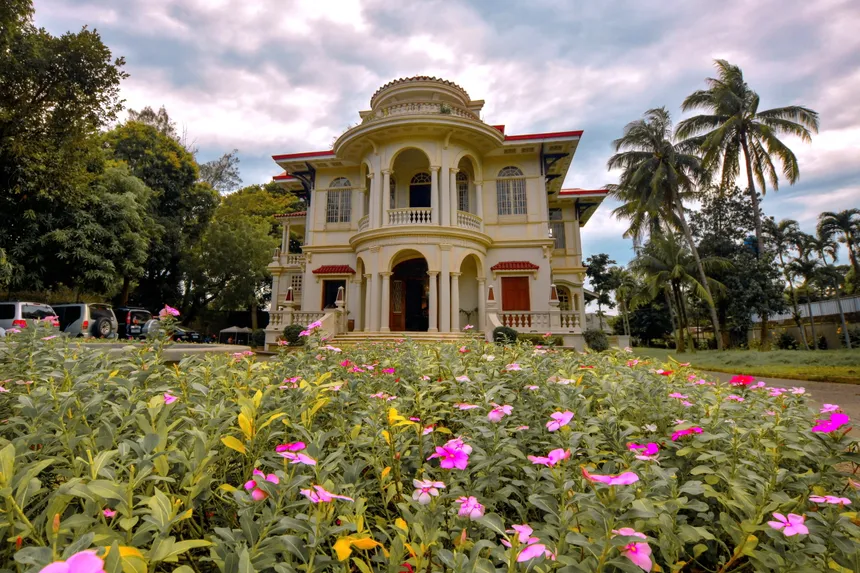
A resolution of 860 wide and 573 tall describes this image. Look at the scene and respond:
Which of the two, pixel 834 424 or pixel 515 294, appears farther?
pixel 515 294

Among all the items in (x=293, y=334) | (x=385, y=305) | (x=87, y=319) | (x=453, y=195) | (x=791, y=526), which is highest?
(x=453, y=195)

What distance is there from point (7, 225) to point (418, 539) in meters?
24.9

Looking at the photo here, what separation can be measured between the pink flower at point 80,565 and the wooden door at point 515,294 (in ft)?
51.3

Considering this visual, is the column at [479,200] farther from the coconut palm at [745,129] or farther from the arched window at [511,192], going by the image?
the coconut palm at [745,129]

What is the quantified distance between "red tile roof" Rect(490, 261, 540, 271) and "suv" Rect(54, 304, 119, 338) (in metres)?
15.1

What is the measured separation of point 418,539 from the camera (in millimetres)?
1171

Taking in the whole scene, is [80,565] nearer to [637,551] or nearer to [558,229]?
[637,551]

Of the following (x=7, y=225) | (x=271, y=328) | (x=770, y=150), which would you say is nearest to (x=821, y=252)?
(x=770, y=150)

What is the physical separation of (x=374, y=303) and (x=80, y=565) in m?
14.5

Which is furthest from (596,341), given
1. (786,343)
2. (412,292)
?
(786,343)

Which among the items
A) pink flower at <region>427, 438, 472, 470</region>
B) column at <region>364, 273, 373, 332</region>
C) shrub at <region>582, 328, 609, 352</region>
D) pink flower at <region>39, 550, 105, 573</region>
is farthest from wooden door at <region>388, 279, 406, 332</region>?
pink flower at <region>39, 550, 105, 573</region>

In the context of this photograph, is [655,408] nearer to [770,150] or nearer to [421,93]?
[421,93]

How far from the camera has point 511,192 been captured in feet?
56.2

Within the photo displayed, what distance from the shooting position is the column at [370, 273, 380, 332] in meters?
15.0
